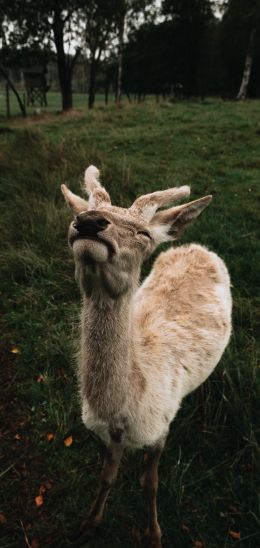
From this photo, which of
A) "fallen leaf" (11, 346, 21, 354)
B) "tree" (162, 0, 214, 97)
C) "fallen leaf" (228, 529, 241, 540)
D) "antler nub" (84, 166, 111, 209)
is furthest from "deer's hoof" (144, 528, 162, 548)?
"tree" (162, 0, 214, 97)

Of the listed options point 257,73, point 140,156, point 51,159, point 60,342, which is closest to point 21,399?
point 60,342

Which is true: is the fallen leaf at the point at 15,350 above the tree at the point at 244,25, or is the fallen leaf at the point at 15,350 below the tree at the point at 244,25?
below

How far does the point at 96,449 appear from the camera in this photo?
2.77m

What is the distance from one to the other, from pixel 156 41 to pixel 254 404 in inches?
1445

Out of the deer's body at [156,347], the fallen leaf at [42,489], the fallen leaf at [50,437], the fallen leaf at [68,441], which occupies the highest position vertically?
the deer's body at [156,347]

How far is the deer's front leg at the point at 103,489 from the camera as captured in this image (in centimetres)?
228

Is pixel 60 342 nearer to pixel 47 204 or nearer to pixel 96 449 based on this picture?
pixel 96 449

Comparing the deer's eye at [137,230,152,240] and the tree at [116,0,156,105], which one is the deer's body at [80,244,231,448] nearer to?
the deer's eye at [137,230,152,240]

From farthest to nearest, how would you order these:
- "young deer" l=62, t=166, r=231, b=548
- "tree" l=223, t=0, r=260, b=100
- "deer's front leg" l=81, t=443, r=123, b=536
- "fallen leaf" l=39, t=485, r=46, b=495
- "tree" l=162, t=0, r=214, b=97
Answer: "tree" l=162, t=0, r=214, b=97
"tree" l=223, t=0, r=260, b=100
"fallen leaf" l=39, t=485, r=46, b=495
"deer's front leg" l=81, t=443, r=123, b=536
"young deer" l=62, t=166, r=231, b=548

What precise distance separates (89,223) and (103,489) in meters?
1.83

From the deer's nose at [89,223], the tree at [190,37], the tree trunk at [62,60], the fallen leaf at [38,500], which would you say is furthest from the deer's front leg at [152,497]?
the tree at [190,37]

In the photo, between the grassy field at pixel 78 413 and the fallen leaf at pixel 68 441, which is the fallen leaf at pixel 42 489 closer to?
the grassy field at pixel 78 413

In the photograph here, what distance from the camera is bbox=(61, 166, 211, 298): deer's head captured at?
1397 millimetres

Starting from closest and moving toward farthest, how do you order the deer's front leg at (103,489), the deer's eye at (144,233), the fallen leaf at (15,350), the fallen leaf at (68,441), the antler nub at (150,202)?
1. the deer's eye at (144,233)
2. the antler nub at (150,202)
3. the deer's front leg at (103,489)
4. the fallen leaf at (68,441)
5. the fallen leaf at (15,350)
